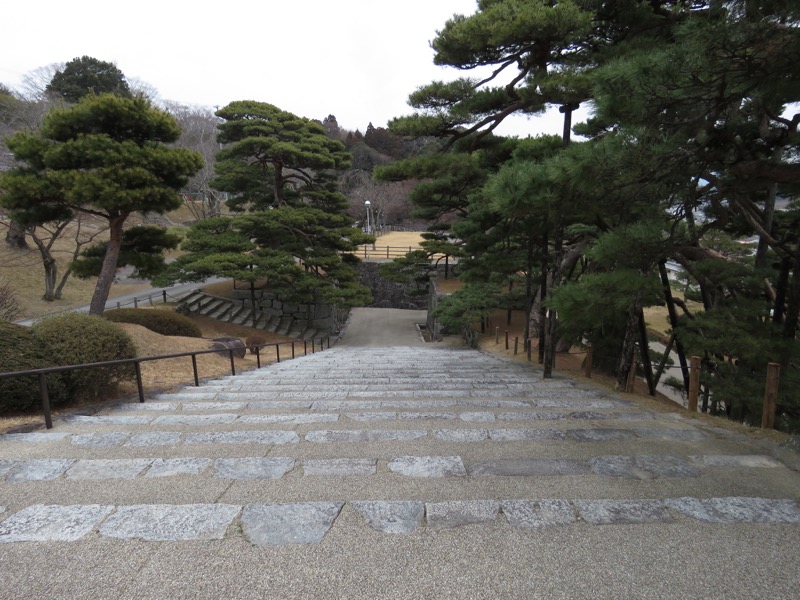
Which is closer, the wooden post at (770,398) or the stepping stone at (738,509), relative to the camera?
the stepping stone at (738,509)

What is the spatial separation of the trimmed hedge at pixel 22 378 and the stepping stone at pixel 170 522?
2.77 meters

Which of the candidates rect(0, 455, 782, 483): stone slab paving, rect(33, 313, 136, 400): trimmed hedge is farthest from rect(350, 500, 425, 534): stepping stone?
rect(33, 313, 136, 400): trimmed hedge

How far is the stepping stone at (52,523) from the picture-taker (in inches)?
84.7

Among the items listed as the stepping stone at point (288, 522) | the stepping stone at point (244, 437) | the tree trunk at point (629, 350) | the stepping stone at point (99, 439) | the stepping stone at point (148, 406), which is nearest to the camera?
the stepping stone at point (288, 522)

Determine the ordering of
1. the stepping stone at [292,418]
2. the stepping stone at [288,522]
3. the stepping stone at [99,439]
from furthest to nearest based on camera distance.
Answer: the stepping stone at [292,418]
the stepping stone at [99,439]
the stepping stone at [288,522]

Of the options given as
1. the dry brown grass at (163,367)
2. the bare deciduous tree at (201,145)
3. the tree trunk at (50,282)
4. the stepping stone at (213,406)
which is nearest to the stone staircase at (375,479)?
the stepping stone at (213,406)

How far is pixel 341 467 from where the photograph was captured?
2969mm

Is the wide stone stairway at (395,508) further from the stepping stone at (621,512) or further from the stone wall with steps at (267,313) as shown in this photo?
the stone wall with steps at (267,313)

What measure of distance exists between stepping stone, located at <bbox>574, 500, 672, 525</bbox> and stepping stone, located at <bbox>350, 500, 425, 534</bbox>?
899 millimetres

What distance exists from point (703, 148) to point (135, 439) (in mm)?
5633

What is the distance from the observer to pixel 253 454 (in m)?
3.23

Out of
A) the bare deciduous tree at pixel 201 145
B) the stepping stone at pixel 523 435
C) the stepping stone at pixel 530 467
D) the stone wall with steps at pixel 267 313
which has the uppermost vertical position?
the bare deciduous tree at pixel 201 145

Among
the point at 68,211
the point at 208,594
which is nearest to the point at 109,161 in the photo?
the point at 68,211

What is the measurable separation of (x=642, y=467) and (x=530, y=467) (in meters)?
0.76
